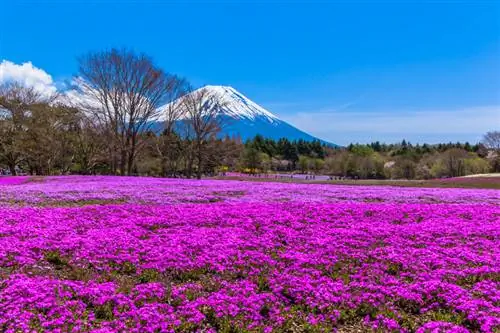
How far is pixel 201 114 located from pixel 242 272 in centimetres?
5041

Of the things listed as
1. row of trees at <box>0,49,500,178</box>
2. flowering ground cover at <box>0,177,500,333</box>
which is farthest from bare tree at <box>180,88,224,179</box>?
flowering ground cover at <box>0,177,500,333</box>

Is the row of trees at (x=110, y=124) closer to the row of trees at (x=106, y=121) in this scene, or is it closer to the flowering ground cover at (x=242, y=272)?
the row of trees at (x=106, y=121)

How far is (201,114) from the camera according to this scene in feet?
190

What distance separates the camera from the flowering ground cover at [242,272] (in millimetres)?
6574

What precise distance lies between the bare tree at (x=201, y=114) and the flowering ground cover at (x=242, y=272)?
42.9 metres

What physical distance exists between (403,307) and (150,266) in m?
5.34

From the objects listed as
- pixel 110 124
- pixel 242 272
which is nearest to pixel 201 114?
pixel 110 124

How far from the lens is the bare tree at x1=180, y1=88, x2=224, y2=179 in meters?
57.2

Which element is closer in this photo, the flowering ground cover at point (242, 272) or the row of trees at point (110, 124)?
the flowering ground cover at point (242, 272)

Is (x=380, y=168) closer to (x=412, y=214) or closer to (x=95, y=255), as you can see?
(x=412, y=214)

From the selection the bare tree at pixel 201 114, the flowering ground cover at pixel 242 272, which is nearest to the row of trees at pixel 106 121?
the bare tree at pixel 201 114

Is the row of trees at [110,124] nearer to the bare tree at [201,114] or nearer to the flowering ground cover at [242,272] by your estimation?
the bare tree at [201,114]

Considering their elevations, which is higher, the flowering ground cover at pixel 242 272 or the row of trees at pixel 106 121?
the row of trees at pixel 106 121

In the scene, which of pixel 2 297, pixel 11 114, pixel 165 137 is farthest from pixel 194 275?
pixel 11 114
